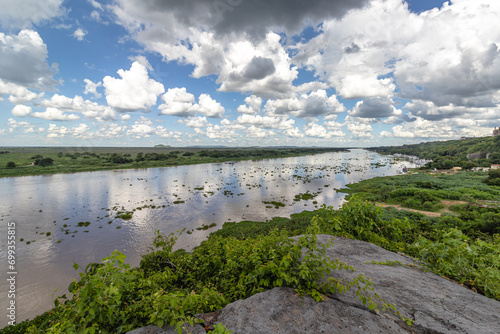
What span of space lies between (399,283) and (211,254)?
214 inches

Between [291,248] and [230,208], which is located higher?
[291,248]

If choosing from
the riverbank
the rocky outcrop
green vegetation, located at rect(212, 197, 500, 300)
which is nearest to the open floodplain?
the riverbank

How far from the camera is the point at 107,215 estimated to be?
33.2 m

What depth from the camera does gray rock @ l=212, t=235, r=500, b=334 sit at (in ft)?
12.2

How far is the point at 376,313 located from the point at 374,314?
8 centimetres

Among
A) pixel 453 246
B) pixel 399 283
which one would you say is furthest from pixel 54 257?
pixel 453 246

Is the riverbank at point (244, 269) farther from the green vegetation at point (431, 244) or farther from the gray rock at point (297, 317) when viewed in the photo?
the gray rock at point (297, 317)

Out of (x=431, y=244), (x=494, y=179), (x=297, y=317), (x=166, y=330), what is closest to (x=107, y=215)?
(x=166, y=330)

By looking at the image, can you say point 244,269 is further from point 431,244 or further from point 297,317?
point 431,244

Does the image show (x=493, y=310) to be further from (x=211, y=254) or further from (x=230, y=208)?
(x=230, y=208)

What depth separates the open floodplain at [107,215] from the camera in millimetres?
19047

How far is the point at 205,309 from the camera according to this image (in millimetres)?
4164

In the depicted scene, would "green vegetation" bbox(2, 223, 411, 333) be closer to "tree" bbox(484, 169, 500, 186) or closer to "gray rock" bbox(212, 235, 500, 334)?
"gray rock" bbox(212, 235, 500, 334)

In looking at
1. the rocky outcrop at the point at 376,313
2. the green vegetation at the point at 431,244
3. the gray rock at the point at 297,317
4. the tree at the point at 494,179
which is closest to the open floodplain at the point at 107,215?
the gray rock at the point at 297,317
